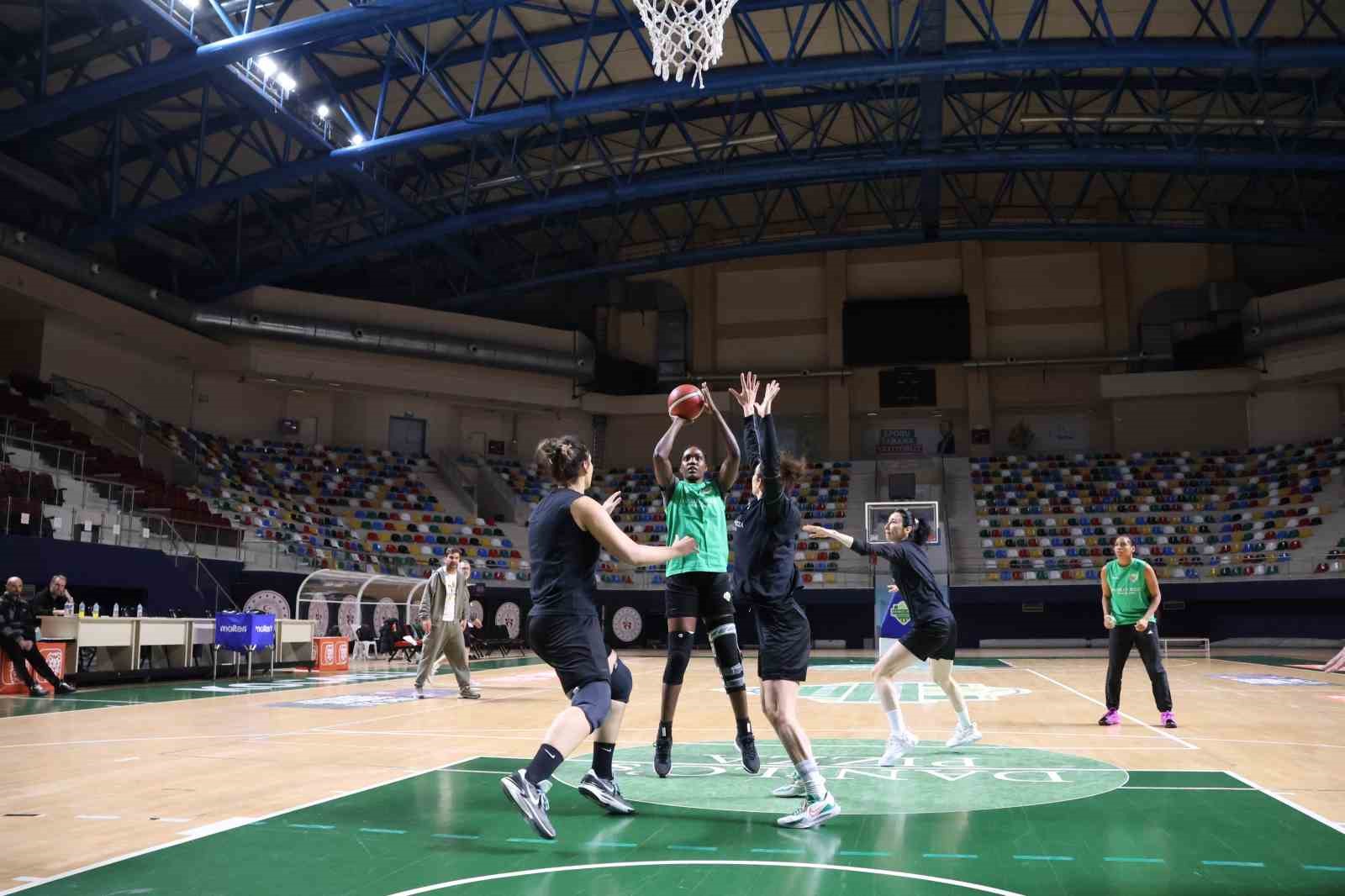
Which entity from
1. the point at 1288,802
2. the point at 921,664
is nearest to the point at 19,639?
the point at 1288,802

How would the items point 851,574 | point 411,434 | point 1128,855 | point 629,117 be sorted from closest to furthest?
1. point 1128,855
2. point 629,117
3. point 851,574
4. point 411,434

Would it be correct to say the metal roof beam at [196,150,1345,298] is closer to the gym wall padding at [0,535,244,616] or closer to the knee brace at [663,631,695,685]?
the gym wall padding at [0,535,244,616]

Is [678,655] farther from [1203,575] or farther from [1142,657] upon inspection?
[1203,575]

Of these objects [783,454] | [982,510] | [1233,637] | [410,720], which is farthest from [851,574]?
[783,454]

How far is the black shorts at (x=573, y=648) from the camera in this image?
196 inches

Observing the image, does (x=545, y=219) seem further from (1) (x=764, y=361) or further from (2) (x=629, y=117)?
(1) (x=764, y=361)

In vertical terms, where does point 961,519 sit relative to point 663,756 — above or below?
above

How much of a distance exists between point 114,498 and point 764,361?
25.0 meters

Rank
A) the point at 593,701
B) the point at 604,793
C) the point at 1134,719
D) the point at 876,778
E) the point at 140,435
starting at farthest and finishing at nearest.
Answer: the point at 140,435
the point at 1134,719
the point at 876,778
the point at 604,793
the point at 593,701

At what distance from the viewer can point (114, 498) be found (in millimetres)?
19219

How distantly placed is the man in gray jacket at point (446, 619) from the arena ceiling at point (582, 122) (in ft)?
34.2

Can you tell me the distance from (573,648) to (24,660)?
11.0 meters

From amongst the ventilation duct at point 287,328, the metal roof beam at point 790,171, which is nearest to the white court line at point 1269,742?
the metal roof beam at point 790,171

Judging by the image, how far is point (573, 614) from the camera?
5.00 metres
